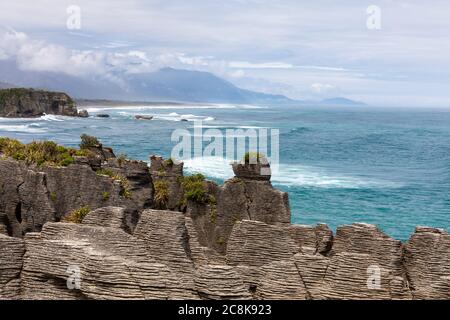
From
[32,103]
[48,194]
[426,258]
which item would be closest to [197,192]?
[48,194]

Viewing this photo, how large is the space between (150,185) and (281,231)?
1387 centimetres

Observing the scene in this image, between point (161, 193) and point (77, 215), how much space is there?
20.5ft

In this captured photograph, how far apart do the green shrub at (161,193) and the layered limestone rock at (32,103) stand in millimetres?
135699

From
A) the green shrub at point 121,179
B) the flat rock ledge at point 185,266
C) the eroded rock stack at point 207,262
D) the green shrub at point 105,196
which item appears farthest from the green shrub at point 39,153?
the flat rock ledge at point 185,266

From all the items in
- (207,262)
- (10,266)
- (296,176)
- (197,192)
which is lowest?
(296,176)

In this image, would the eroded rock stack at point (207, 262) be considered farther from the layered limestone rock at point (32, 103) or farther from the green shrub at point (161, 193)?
the layered limestone rock at point (32, 103)

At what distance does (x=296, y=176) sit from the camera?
7106 centimetres

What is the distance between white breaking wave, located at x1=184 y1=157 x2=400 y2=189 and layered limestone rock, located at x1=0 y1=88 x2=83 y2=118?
97771 millimetres

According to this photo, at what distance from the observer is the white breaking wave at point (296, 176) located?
6456 centimetres

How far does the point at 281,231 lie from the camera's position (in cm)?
1476

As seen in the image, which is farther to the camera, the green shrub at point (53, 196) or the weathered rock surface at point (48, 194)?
the green shrub at point (53, 196)

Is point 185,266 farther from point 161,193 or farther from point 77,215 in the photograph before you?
point 161,193

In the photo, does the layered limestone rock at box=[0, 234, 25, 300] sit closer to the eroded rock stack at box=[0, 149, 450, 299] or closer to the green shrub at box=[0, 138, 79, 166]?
→ the eroded rock stack at box=[0, 149, 450, 299]

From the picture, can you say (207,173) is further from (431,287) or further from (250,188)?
(431,287)
